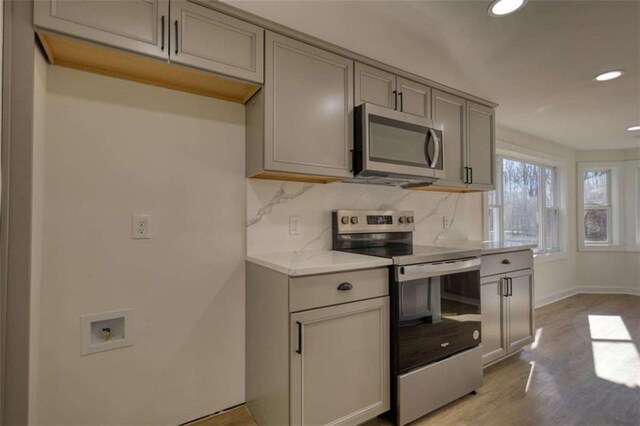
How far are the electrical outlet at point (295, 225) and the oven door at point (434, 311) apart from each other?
2.35ft

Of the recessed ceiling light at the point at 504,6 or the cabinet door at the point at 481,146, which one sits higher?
the recessed ceiling light at the point at 504,6

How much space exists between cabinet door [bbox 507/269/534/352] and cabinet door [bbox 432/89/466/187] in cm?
92

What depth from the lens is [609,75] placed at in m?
2.38

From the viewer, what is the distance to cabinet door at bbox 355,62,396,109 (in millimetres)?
2014

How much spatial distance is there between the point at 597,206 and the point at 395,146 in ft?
16.1

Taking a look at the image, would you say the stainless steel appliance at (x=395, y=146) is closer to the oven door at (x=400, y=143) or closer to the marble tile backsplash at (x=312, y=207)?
the oven door at (x=400, y=143)

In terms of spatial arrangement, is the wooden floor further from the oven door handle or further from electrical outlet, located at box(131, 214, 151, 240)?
electrical outlet, located at box(131, 214, 151, 240)

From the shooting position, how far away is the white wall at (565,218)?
13.0 ft

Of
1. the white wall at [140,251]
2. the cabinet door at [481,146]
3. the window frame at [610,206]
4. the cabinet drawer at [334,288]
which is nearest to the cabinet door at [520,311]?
A: the cabinet door at [481,146]

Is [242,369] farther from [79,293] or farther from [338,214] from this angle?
[338,214]

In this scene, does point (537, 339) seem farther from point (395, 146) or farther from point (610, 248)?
point (610, 248)

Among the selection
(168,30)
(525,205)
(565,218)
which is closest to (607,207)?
(565,218)

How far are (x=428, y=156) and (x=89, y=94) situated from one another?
78.9 inches

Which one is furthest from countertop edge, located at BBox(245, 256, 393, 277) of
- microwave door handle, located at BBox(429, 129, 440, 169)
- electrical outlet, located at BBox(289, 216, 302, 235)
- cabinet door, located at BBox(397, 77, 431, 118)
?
cabinet door, located at BBox(397, 77, 431, 118)
